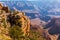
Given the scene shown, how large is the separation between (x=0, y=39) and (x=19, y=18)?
2126 centimetres

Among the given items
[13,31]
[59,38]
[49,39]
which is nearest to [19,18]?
[13,31]

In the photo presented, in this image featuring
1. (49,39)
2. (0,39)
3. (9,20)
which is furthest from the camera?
(49,39)

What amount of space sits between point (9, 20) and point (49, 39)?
81806mm

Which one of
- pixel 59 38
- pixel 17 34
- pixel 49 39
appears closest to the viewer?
pixel 17 34

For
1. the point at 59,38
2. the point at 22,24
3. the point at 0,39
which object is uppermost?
the point at 0,39

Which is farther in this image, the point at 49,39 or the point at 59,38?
the point at 59,38

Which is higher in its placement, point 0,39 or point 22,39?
point 0,39

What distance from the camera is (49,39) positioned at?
119 metres

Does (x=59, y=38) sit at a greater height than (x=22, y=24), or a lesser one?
lesser

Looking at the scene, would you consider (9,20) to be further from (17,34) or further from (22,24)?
(17,34)

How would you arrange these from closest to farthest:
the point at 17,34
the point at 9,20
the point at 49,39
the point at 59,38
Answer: the point at 17,34
the point at 9,20
the point at 49,39
the point at 59,38

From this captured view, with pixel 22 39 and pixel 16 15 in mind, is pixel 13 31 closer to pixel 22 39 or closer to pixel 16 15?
pixel 22 39

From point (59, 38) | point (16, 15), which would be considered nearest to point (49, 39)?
point (59, 38)

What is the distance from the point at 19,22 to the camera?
127ft
